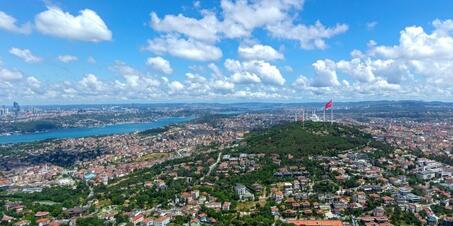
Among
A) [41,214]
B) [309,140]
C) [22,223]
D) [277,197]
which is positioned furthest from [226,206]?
[309,140]

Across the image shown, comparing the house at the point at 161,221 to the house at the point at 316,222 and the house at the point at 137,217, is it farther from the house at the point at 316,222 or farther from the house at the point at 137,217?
the house at the point at 316,222

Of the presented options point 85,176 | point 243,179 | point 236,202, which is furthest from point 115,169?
point 236,202

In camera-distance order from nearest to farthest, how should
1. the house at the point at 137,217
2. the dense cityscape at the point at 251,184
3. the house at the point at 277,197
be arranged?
the house at the point at 137,217, the dense cityscape at the point at 251,184, the house at the point at 277,197

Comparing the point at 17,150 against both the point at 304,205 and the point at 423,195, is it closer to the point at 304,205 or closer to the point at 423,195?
the point at 304,205

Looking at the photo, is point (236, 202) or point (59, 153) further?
point (59, 153)

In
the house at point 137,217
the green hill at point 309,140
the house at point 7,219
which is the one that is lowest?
the house at point 7,219

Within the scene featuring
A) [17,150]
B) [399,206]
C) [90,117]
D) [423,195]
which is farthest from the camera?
[90,117]

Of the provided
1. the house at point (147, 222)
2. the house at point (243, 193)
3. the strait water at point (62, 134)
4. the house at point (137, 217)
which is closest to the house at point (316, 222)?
the house at point (243, 193)

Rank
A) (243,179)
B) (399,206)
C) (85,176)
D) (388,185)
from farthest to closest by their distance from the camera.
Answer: (85,176) → (243,179) → (388,185) → (399,206)

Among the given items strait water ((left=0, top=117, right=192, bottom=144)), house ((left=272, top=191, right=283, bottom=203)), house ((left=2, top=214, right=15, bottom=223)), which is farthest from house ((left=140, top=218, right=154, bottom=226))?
strait water ((left=0, top=117, right=192, bottom=144))

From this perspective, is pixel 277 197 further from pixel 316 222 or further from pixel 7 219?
pixel 7 219
